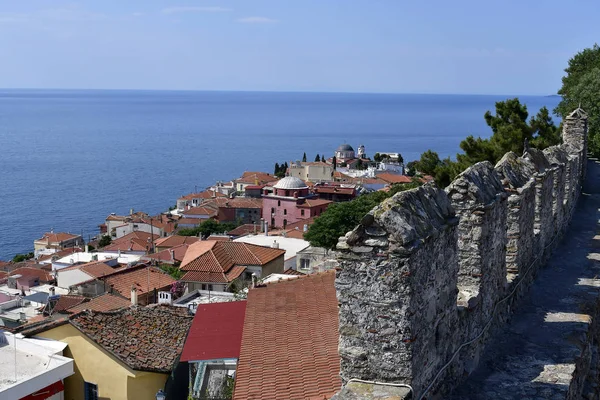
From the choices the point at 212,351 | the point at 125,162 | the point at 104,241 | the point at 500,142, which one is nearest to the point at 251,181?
the point at 104,241

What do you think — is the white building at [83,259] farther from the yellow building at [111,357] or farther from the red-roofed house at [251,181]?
the red-roofed house at [251,181]

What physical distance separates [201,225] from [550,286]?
5540cm

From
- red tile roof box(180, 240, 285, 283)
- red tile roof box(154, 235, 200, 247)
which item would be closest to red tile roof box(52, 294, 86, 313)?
red tile roof box(180, 240, 285, 283)

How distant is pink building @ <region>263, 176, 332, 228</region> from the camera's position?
2613 inches

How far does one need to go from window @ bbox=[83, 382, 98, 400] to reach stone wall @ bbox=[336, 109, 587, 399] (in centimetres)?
705

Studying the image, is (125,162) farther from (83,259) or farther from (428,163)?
(428,163)

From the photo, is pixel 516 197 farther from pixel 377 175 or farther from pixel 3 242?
pixel 377 175

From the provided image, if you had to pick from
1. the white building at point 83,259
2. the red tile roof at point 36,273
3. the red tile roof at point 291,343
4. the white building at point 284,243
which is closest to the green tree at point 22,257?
the white building at point 83,259

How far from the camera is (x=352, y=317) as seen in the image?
4613mm

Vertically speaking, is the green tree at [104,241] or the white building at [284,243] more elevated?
the white building at [284,243]

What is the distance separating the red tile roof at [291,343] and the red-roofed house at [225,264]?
19.3m

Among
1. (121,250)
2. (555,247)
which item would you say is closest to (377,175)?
(121,250)

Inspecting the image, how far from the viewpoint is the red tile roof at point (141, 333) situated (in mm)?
11688

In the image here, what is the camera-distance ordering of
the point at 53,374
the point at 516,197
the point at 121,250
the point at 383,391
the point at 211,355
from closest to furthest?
the point at 383,391
the point at 516,197
the point at 211,355
the point at 53,374
the point at 121,250
